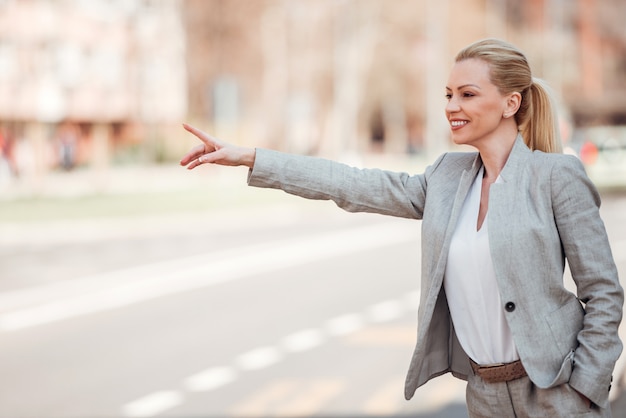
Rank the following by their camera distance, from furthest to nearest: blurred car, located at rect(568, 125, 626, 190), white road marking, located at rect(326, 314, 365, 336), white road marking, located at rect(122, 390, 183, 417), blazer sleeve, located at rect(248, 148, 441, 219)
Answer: blurred car, located at rect(568, 125, 626, 190)
white road marking, located at rect(326, 314, 365, 336)
white road marking, located at rect(122, 390, 183, 417)
blazer sleeve, located at rect(248, 148, 441, 219)

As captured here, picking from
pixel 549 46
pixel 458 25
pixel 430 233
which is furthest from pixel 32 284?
pixel 549 46

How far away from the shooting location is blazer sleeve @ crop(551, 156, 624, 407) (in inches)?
121

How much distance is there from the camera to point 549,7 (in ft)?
302

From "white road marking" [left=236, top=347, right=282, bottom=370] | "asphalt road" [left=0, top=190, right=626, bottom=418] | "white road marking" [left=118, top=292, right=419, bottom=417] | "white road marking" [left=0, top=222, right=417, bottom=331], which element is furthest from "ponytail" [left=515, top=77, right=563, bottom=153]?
"white road marking" [left=0, top=222, right=417, bottom=331]

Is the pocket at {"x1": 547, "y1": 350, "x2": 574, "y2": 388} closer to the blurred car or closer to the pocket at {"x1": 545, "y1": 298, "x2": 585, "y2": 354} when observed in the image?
the pocket at {"x1": 545, "y1": 298, "x2": 585, "y2": 354}

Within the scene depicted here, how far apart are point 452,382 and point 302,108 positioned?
5886cm

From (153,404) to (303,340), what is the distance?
2835mm

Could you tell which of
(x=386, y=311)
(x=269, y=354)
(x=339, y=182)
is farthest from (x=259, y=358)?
(x=339, y=182)

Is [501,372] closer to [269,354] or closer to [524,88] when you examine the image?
[524,88]

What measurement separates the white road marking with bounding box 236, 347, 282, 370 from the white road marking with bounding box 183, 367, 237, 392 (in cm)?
21

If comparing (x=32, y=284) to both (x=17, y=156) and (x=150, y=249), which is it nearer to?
(x=150, y=249)

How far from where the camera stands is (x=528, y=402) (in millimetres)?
3119

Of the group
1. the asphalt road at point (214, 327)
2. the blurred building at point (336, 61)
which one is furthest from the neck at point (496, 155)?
the blurred building at point (336, 61)

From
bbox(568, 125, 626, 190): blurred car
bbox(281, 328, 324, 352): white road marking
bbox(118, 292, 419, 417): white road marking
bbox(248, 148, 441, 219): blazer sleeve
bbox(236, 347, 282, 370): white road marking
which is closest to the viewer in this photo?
bbox(248, 148, 441, 219): blazer sleeve
